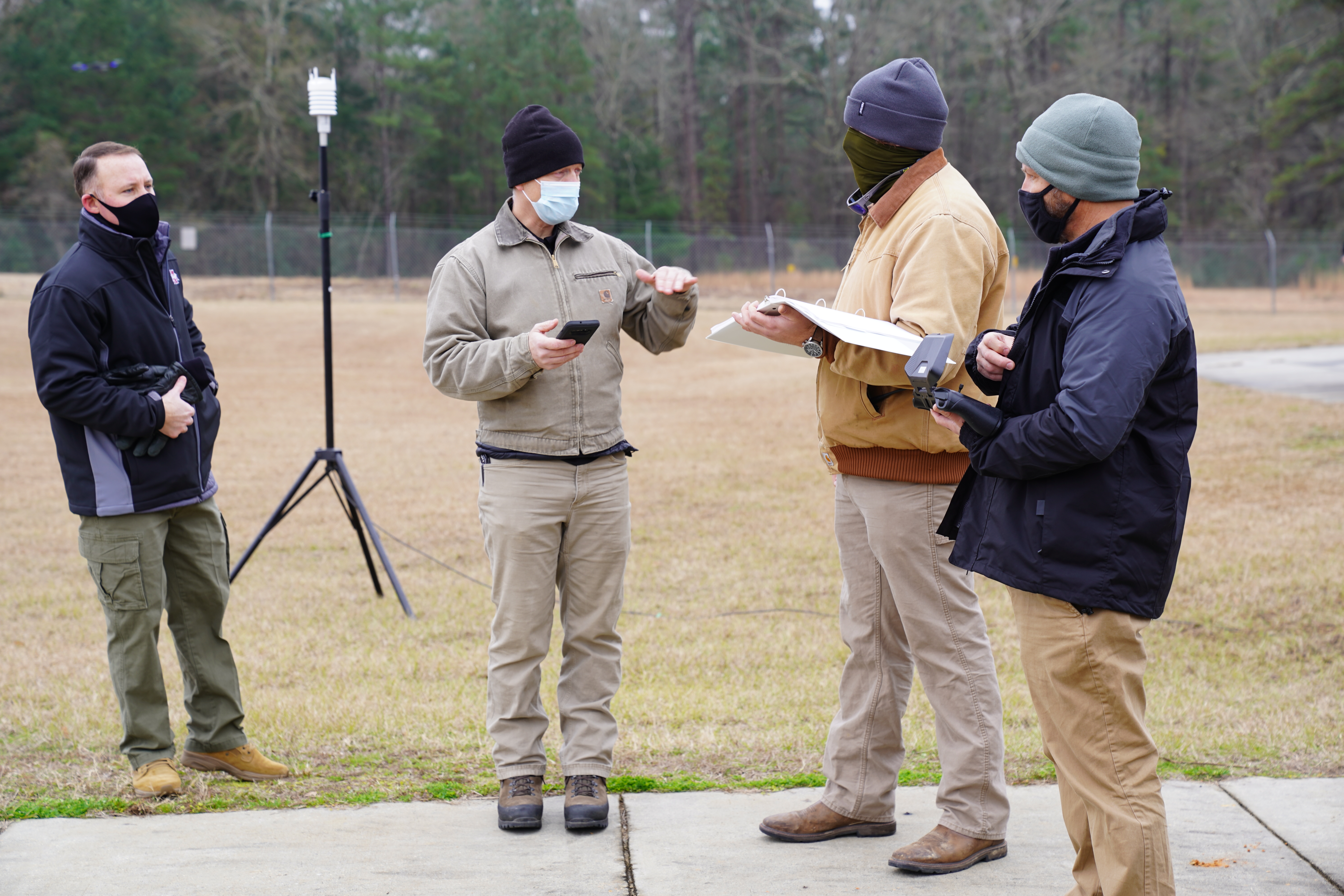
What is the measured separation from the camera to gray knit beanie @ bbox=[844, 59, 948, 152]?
125 inches

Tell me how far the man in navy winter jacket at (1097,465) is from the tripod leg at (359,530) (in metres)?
4.33

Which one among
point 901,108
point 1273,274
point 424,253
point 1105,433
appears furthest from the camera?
point 424,253

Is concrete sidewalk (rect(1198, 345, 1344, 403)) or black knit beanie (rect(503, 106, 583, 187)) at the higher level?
black knit beanie (rect(503, 106, 583, 187))

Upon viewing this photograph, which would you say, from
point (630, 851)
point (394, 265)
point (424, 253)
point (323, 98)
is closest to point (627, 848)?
point (630, 851)

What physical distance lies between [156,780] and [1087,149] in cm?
334

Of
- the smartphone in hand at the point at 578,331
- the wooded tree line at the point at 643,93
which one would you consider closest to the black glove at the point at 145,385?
the smartphone in hand at the point at 578,331

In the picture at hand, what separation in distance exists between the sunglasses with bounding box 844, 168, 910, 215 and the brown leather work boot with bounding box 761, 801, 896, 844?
1725mm

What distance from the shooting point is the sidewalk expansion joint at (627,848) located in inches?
125

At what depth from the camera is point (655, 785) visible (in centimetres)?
394

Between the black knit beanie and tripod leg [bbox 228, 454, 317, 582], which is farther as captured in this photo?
tripod leg [bbox 228, 454, 317, 582]

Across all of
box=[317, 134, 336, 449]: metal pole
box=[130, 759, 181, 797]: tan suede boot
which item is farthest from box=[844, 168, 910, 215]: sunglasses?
box=[317, 134, 336, 449]: metal pole

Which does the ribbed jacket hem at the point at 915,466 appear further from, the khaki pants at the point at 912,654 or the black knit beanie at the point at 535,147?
the black knit beanie at the point at 535,147

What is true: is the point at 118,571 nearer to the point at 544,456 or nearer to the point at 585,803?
the point at 544,456

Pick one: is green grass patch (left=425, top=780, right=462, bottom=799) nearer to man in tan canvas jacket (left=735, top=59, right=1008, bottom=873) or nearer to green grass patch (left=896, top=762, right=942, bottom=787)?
man in tan canvas jacket (left=735, top=59, right=1008, bottom=873)
